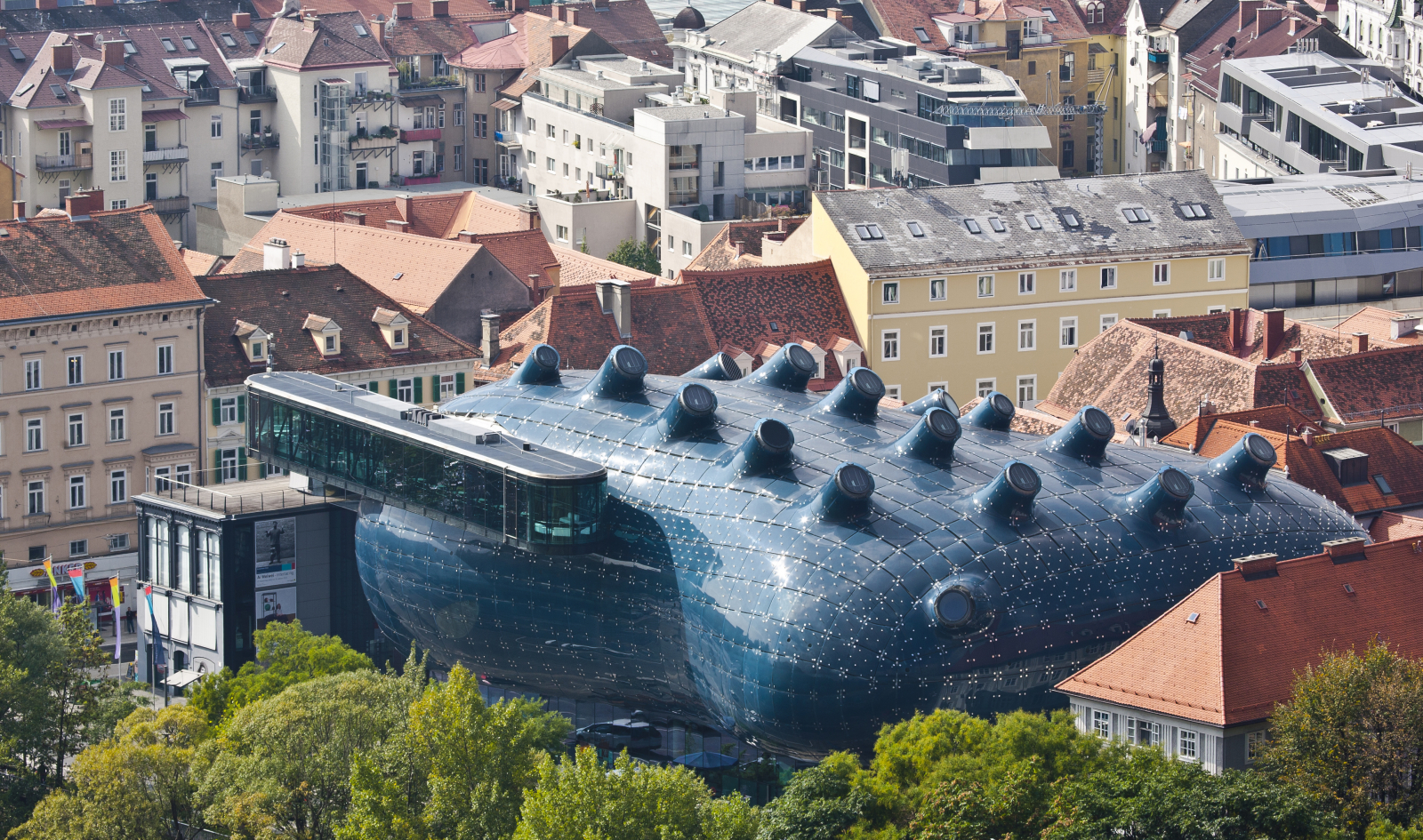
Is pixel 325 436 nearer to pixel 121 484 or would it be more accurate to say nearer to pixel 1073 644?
pixel 121 484

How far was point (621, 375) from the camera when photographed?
6019 inches

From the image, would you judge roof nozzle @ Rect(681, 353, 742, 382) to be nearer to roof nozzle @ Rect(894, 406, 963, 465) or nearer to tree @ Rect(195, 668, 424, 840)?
roof nozzle @ Rect(894, 406, 963, 465)

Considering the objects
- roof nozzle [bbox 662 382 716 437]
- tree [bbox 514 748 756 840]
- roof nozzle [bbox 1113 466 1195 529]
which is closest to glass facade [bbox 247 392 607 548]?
roof nozzle [bbox 662 382 716 437]

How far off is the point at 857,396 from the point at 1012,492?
1418 centimetres

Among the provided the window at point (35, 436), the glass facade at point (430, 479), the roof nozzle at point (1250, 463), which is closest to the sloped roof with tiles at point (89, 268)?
the window at point (35, 436)

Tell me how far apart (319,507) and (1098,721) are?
48115 millimetres

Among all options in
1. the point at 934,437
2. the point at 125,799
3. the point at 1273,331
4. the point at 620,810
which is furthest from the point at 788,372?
the point at 620,810

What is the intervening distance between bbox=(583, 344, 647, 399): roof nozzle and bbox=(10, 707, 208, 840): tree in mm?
27216

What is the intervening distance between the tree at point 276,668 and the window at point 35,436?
99.2ft

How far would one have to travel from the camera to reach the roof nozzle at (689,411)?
147m

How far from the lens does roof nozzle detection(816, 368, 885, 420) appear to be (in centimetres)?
15038

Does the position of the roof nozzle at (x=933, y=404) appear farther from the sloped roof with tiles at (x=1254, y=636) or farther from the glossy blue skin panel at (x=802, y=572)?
the sloped roof with tiles at (x=1254, y=636)

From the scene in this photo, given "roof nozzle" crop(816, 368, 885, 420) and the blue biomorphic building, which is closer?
the blue biomorphic building

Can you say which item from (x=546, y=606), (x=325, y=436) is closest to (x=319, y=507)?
(x=325, y=436)
